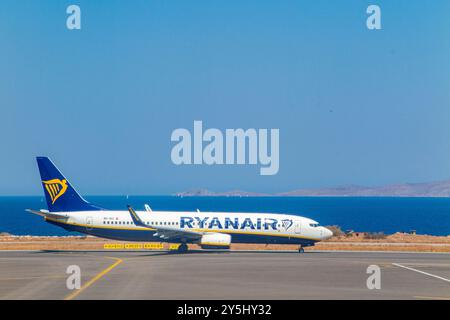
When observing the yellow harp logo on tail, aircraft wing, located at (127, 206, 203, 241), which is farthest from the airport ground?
aircraft wing, located at (127, 206, 203, 241)

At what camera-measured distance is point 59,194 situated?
2672 inches

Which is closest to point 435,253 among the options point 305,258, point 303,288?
point 305,258

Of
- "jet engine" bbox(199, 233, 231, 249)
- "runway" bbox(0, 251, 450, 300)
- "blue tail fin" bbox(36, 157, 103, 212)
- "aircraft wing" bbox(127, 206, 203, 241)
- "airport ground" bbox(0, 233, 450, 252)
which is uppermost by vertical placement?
"blue tail fin" bbox(36, 157, 103, 212)

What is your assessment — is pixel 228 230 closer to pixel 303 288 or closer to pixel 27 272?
pixel 27 272

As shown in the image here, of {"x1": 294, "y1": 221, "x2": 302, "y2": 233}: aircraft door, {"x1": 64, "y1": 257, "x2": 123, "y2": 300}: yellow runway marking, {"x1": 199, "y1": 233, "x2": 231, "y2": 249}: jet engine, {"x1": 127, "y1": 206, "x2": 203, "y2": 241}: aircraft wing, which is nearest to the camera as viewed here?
{"x1": 64, "y1": 257, "x2": 123, "y2": 300}: yellow runway marking

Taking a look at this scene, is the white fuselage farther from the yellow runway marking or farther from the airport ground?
the yellow runway marking

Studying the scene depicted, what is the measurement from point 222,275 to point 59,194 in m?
28.5

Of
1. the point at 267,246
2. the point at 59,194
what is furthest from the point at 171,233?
the point at 267,246

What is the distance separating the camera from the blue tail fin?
6769cm

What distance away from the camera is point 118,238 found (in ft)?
218

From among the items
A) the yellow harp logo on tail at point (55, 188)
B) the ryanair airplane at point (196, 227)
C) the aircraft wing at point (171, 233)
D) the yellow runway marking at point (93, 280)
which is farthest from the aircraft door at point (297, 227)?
the yellow harp logo on tail at point (55, 188)

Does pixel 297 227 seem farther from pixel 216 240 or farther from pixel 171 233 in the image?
pixel 171 233
